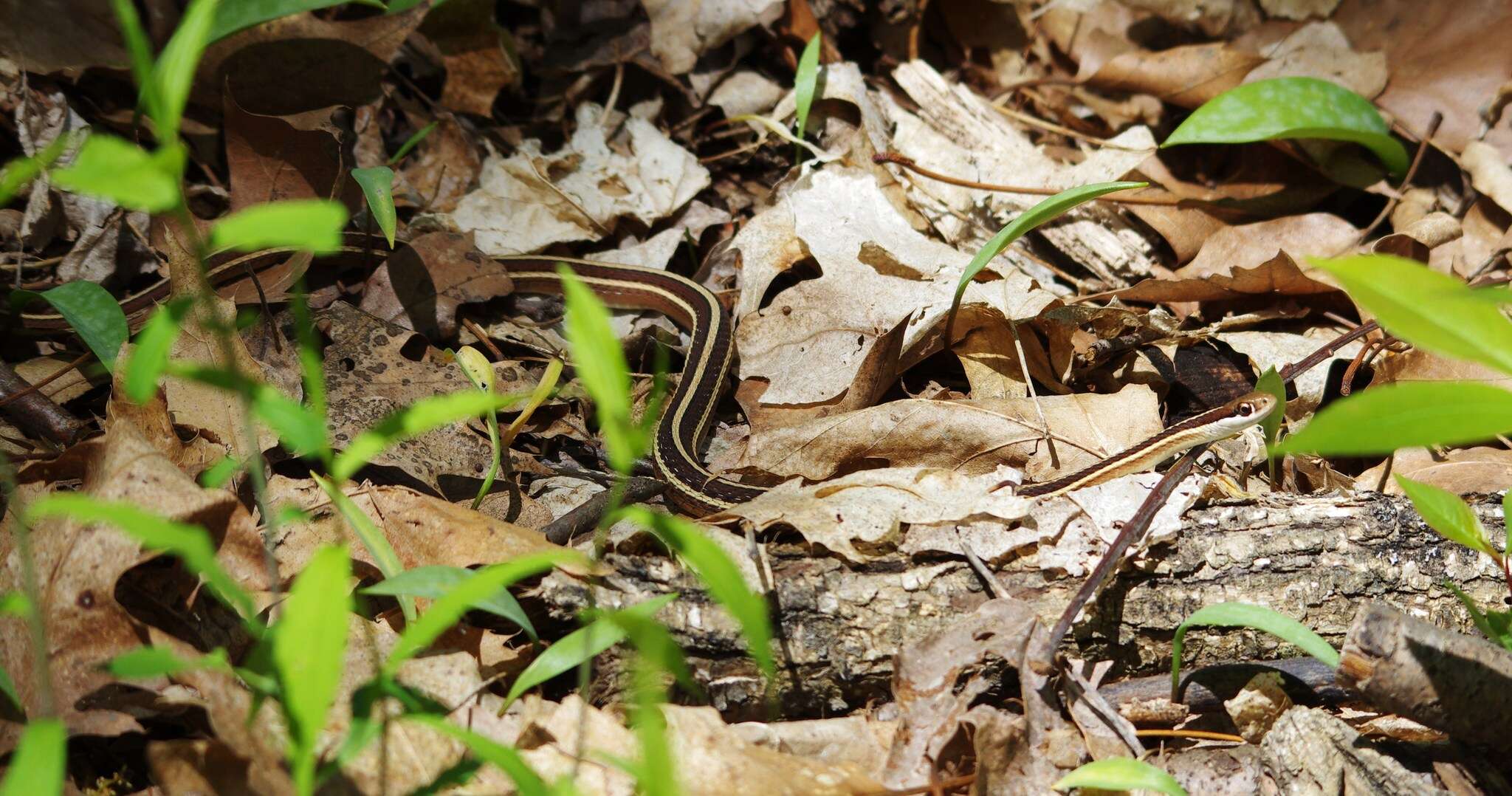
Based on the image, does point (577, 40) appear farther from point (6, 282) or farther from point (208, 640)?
point (208, 640)

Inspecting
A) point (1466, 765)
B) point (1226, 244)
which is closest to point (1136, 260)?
point (1226, 244)

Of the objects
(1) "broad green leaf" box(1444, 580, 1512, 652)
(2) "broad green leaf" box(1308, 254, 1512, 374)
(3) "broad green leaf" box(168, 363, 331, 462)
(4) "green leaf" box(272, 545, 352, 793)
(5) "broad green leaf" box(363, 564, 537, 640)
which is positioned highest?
(2) "broad green leaf" box(1308, 254, 1512, 374)

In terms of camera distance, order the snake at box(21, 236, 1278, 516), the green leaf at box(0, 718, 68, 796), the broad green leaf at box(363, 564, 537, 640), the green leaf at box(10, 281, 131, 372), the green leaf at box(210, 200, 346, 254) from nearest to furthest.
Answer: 1. the green leaf at box(210, 200, 346, 254)
2. the green leaf at box(0, 718, 68, 796)
3. the broad green leaf at box(363, 564, 537, 640)
4. the snake at box(21, 236, 1278, 516)
5. the green leaf at box(10, 281, 131, 372)

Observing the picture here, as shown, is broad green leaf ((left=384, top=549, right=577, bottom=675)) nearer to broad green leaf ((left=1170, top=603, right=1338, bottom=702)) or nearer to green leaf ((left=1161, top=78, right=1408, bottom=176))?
broad green leaf ((left=1170, top=603, right=1338, bottom=702))

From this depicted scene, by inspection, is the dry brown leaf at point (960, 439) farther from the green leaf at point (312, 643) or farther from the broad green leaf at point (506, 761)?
the green leaf at point (312, 643)

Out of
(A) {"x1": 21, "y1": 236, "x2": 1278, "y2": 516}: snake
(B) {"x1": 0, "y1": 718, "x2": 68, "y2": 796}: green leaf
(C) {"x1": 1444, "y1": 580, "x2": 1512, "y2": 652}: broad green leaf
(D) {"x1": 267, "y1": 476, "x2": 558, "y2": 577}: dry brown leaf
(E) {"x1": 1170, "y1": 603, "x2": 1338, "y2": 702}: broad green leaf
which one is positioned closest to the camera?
(B) {"x1": 0, "y1": 718, "x2": 68, "y2": 796}: green leaf

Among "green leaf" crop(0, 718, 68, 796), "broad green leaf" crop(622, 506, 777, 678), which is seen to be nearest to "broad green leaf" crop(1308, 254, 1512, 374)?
"broad green leaf" crop(622, 506, 777, 678)
